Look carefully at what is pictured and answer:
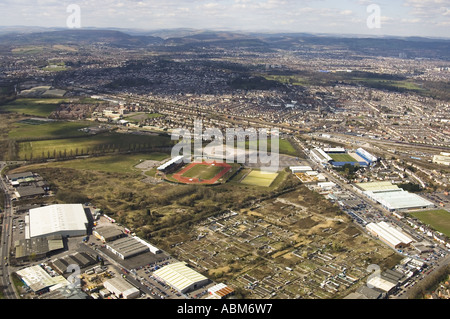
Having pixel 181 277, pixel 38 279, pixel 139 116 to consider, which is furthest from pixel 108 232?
pixel 139 116

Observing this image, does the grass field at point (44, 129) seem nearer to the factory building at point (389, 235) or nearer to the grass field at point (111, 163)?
the grass field at point (111, 163)

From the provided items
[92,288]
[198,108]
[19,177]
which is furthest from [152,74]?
[92,288]

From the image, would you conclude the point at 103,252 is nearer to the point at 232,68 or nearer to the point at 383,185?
the point at 383,185

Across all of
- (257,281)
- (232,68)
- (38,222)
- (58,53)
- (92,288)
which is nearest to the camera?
(92,288)

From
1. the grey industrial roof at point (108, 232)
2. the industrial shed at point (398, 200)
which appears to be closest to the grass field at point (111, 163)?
the grey industrial roof at point (108, 232)

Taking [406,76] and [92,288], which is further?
[406,76]
